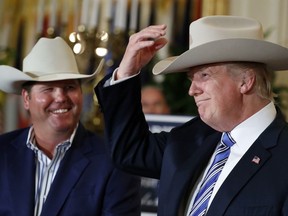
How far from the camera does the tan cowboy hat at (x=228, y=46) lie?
201 centimetres

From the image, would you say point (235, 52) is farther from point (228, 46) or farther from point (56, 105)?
point (56, 105)

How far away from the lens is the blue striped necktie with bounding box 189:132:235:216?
2053mm

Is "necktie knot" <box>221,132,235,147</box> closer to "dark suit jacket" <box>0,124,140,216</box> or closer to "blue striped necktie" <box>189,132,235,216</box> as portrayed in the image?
"blue striped necktie" <box>189,132,235,216</box>

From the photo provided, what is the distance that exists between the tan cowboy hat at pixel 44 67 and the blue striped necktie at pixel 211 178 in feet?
3.19

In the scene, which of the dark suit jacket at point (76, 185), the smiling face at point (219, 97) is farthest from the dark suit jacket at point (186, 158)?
the dark suit jacket at point (76, 185)

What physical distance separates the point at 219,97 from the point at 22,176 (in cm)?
112

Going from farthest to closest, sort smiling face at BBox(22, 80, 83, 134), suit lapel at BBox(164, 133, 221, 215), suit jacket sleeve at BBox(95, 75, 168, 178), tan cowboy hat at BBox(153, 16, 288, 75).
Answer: smiling face at BBox(22, 80, 83, 134) < suit jacket sleeve at BBox(95, 75, 168, 178) < suit lapel at BBox(164, 133, 221, 215) < tan cowboy hat at BBox(153, 16, 288, 75)

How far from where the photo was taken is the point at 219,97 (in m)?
2.03

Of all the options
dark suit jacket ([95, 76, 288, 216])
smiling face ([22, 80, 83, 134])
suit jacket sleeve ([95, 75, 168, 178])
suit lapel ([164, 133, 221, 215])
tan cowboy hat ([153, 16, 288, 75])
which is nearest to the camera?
dark suit jacket ([95, 76, 288, 216])

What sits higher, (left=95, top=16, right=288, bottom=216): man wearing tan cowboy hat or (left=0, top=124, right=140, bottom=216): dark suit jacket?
(left=95, top=16, right=288, bottom=216): man wearing tan cowboy hat

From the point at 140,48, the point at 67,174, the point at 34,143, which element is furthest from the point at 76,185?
the point at 140,48

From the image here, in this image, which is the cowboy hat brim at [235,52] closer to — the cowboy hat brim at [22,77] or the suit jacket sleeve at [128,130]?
the suit jacket sleeve at [128,130]

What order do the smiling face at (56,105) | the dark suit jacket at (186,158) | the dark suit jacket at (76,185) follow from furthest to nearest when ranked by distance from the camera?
the smiling face at (56,105) → the dark suit jacket at (76,185) → the dark suit jacket at (186,158)

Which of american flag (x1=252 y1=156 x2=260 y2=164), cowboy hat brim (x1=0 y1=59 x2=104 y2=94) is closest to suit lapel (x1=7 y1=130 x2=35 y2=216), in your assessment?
cowboy hat brim (x1=0 y1=59 x2=104 y2=94)
